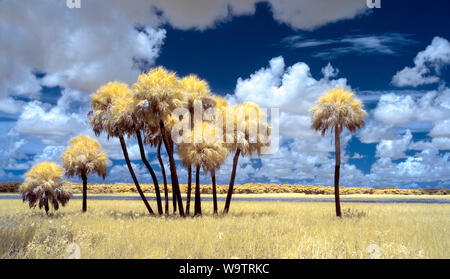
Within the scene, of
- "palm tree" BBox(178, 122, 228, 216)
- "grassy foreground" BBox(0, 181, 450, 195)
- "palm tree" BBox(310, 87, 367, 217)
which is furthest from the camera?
"grassy foreground" BBox(0, 181, 450, 195)

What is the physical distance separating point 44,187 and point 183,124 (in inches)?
511


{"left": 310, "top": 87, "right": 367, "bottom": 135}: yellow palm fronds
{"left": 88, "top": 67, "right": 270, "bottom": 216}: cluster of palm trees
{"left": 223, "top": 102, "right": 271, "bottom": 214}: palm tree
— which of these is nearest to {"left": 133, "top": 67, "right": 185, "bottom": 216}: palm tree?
{"left": 88, "top": 67, "right": 270, "bottom": 216}: cluster of palm trees

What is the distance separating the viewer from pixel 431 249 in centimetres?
1361

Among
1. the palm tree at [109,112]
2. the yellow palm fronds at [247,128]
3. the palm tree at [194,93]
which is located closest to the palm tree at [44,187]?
the palm tree at [109,112]

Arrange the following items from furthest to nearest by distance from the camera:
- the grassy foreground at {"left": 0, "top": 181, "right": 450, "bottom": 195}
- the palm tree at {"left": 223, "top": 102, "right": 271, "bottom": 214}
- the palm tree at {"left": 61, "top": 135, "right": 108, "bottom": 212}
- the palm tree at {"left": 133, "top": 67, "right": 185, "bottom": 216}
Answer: the grassy foreground at {"left": 0, "top": 181, "right": 450, "bottom": 195}
the palm tree at {"left": 61, "top": 135, "right": 108, "bottom": 212}
the palm tree at {"left": 223, "top": 102, "right": 271, "bottom": 214}
the palm tree at {"left": 133, "top": 67, "right": 185, "bottom": 216}

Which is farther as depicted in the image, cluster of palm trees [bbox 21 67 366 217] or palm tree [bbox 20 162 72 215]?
palm tree [bbox 20 162 72 215]

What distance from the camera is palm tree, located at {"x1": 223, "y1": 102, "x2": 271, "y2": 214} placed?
100 ft

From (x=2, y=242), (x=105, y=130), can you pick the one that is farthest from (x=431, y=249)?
(x=105, y=130)

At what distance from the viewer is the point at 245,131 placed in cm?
3131

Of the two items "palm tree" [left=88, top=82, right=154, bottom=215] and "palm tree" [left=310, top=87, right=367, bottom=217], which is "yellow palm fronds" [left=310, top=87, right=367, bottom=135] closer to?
"palm tree" [left=310, top=87, right=367, bottom=217]

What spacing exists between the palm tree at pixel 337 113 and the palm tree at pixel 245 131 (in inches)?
181

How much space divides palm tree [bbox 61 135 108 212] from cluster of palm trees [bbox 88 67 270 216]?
4.52 metres

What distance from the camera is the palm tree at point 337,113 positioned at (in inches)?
1136
